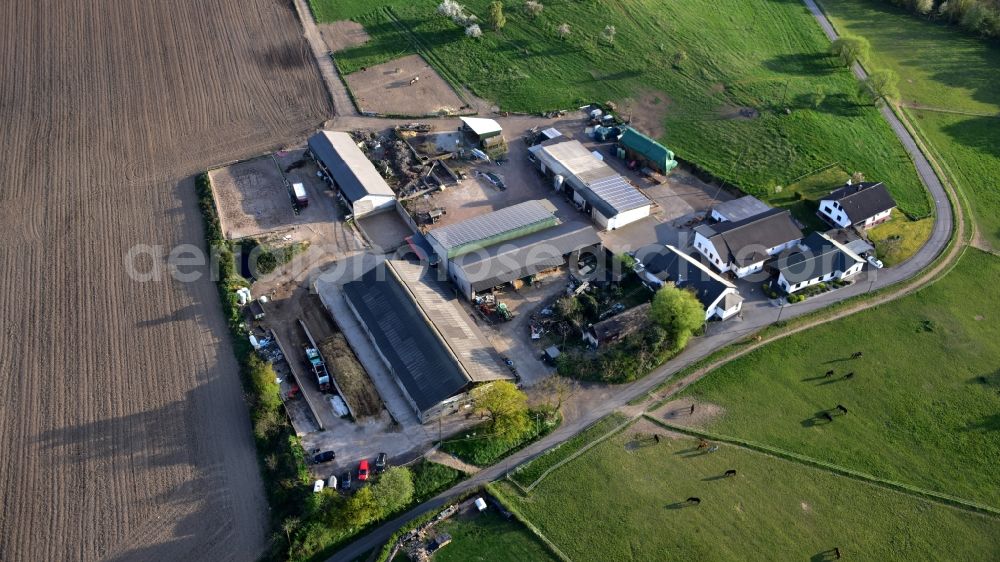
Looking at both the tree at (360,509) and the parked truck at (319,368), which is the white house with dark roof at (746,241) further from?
the tree at (360,509)

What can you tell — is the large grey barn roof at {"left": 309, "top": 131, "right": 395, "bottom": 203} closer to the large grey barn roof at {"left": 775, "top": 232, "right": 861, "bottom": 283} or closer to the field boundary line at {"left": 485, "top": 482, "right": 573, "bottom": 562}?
the field boundary line at {"left": 485, "top": 482, "right": 573, "bottom": 562}

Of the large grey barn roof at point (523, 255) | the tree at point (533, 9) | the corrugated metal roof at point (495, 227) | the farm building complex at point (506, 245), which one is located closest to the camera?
the large grey barn roof at point (523, 255)

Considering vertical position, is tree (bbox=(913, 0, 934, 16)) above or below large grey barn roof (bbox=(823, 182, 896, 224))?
above

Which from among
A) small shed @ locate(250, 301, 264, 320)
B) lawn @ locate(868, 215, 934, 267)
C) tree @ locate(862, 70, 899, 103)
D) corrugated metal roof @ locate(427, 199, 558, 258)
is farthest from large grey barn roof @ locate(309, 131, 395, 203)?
tree @ locate(862, 70, 899, 103)

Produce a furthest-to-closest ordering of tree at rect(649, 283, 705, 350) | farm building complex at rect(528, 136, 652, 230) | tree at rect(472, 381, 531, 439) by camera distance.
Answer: farm building complex at rect(528, 136, 652, 230)
tree at rect(649, 283, 705, 350)
tree at rect(472, 381, 531, 439)

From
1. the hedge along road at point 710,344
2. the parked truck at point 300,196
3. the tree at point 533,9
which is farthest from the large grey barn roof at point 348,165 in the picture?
the tree at point 533,9

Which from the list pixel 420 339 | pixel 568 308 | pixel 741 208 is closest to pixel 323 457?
pixel 420 339
